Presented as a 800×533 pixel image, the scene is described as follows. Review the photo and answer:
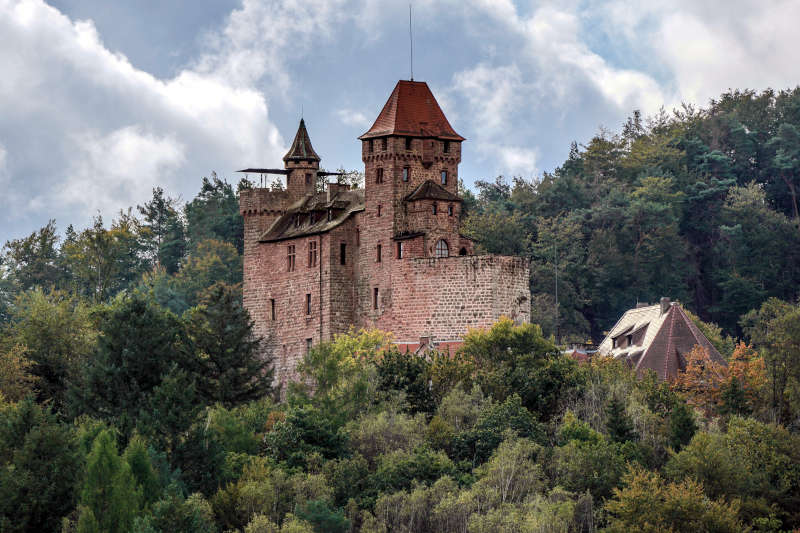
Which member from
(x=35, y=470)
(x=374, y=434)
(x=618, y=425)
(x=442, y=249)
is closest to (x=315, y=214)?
(x=442, y=249)

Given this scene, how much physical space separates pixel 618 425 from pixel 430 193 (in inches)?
749

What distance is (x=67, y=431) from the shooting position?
5878 centimetres

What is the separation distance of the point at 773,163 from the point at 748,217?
417 inches

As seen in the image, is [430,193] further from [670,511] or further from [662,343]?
[670,511]

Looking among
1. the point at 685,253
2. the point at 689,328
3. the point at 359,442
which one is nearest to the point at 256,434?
the point at 359,442

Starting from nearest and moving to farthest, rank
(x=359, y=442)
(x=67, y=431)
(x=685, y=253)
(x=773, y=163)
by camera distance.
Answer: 1. (x=67, y=431)
2. (x=359, y=442)
3. (x=685, y=253)
4. (x=773, y=163)

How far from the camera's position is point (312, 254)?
269 ft

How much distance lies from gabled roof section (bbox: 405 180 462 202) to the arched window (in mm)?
2113

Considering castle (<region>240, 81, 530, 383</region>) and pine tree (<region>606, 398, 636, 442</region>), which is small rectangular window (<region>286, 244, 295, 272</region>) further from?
pine tree (<region>606, 398, 636, 442</region>)

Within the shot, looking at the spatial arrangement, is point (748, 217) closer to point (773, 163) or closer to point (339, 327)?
point (773, 163)

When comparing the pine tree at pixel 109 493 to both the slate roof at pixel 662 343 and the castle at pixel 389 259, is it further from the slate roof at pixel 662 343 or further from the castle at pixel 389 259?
the slate roof at pixel 662 343

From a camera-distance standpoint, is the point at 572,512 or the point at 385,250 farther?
the point at 385,250

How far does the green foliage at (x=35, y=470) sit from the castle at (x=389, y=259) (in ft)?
73.4

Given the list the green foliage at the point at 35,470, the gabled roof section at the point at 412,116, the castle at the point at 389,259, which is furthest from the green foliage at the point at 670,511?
the gabled roof section at the point at 412,116
